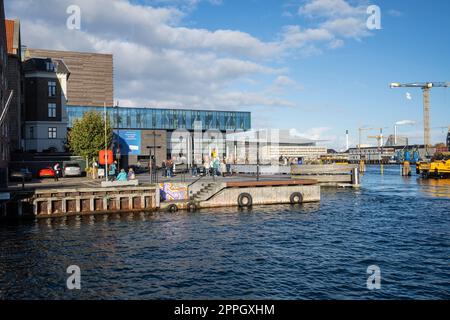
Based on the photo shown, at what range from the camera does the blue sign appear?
68.4 metres

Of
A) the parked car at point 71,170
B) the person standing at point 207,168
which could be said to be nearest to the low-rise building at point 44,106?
the parked car at point 71,170

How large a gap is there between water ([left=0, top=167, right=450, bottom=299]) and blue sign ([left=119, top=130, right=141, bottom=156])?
3637cm

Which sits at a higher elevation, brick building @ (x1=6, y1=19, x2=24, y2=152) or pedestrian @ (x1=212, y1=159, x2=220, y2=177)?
brick building @ (x1=6, y1=19, x2=24, y2=152)

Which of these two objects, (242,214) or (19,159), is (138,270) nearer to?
(242,214)

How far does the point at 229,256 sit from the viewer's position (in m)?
21.0

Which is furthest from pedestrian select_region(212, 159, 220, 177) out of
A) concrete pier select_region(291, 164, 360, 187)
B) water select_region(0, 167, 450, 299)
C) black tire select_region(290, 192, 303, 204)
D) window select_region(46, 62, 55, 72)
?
window select_region(46, 62, 55, 72)

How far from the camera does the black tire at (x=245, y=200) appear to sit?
39.3 meters

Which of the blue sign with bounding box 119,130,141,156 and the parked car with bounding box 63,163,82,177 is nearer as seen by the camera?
the parked car with bounding box 63,163,82,177

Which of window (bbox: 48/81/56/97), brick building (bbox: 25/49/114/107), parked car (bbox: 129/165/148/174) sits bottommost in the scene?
parked car (bbox: 129/165/148/174)

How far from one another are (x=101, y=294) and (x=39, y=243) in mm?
10099

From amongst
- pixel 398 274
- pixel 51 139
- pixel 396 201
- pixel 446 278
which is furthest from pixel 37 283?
pixel 51 139

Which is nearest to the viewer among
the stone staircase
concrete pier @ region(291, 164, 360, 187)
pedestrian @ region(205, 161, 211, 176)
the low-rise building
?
the stone staircase

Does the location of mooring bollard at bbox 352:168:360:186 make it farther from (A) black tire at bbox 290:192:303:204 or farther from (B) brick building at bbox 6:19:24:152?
(B) brick building at bbox 6:19:24:152

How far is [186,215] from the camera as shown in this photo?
34.5 metres
